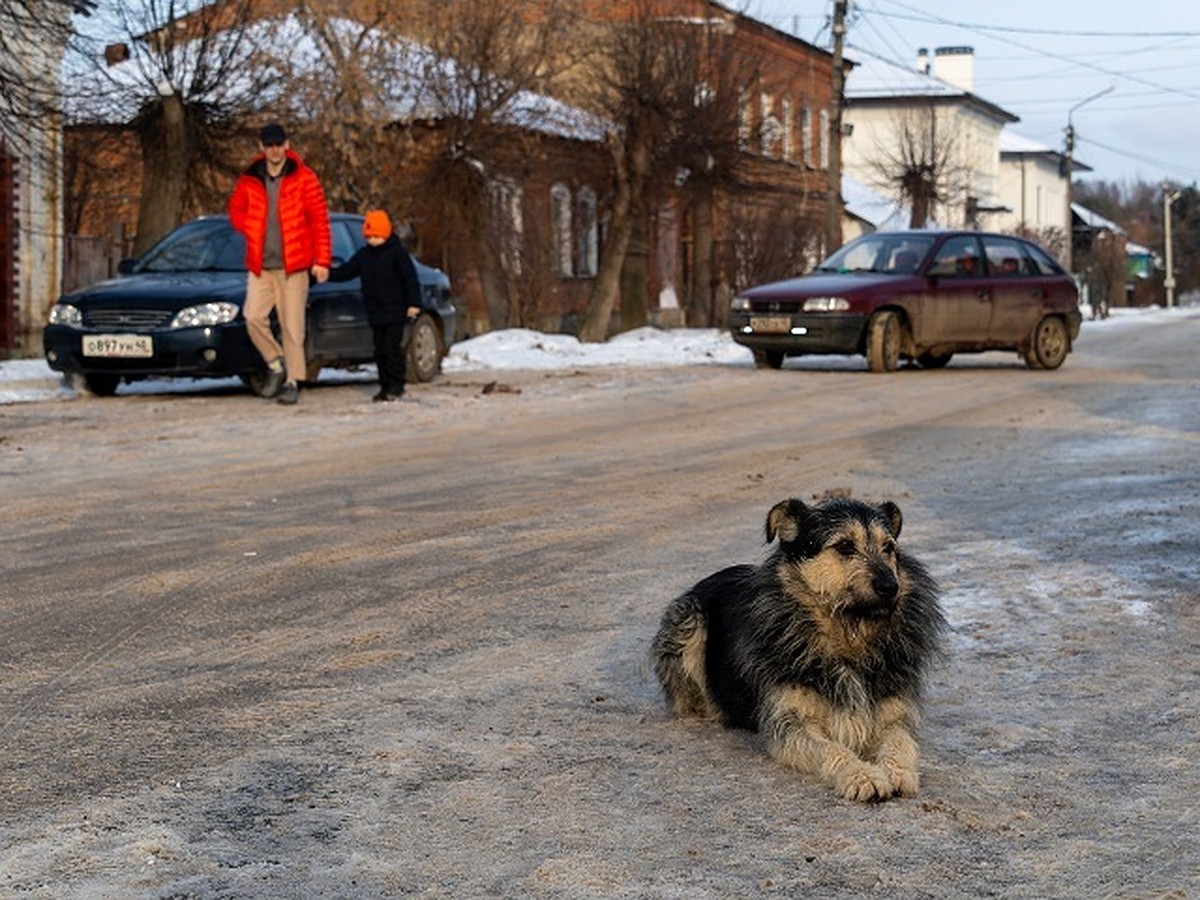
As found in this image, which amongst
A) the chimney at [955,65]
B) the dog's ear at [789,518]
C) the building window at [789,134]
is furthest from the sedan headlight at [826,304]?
the chimney at [955,65]

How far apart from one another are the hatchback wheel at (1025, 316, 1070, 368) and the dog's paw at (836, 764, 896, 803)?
20.5 metres

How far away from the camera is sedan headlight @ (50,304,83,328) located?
18234mm

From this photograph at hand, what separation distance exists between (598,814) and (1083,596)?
3.61m

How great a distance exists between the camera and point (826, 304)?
23.2 metres

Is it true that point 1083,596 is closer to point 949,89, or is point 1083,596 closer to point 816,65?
point 816,65

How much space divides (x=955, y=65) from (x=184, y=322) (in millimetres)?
97368

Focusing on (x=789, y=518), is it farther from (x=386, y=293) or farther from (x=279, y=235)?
(x=386, y=293)

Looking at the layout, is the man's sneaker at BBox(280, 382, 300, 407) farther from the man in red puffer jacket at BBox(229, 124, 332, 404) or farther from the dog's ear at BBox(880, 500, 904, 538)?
the dog's ear at BBox(880, 500, 904, 538)

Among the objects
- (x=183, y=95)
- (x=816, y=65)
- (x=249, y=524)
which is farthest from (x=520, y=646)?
(x=816, y=65)

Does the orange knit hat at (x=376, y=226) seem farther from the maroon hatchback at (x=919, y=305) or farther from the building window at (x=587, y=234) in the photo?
the building window at (x=587, y=234)

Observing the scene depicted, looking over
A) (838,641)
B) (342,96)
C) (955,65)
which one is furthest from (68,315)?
(955,65)

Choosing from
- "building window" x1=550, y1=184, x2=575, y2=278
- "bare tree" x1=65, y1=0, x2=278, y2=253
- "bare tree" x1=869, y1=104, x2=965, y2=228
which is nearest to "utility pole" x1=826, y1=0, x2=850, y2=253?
"building window" x1=550, y1=184, x2=575, y2=278

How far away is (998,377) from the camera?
23031mm

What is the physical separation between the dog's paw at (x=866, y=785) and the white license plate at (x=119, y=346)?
542 inches
